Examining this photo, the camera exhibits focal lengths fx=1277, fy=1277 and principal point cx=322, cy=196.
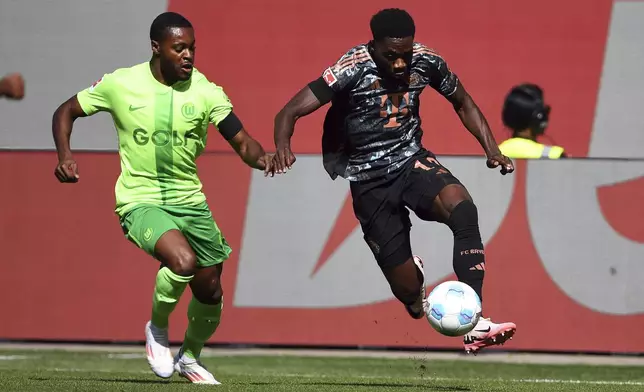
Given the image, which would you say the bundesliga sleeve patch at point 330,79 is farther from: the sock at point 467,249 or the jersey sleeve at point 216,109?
the sock at point 467,249

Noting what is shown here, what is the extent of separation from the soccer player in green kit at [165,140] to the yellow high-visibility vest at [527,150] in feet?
15.6

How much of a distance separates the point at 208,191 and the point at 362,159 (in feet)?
12.7

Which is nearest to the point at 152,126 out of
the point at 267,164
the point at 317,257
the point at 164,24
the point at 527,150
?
the point at 164,24

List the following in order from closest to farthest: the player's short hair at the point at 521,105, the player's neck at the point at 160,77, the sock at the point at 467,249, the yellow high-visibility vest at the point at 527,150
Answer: the sock at the point at 467,249
the player's neck at the point at 160,77
the yellow high-visibility vest at the point at 527,150
the player's short hair at the point at 521,105

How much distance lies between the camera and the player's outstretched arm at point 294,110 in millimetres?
8477

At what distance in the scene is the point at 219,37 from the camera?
51.9ft

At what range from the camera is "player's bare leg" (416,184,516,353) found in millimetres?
8203

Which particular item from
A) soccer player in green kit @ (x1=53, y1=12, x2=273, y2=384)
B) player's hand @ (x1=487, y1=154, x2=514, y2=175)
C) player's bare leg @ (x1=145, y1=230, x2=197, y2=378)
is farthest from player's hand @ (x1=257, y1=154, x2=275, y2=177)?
player's hand @ (x1=487, y1=154, x2=514, y2=175)

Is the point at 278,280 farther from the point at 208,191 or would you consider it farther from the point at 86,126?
the point at 86,126

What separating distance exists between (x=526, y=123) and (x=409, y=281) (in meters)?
5.02

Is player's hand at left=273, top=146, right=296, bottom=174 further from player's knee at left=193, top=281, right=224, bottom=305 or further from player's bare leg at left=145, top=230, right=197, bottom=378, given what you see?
player's knee at left=193, top=281, right=224, bottom=305

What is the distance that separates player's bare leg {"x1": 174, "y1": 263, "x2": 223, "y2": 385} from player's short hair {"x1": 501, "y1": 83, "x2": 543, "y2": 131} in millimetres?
5403

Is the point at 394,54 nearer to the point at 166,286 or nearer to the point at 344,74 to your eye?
the point at 344,74

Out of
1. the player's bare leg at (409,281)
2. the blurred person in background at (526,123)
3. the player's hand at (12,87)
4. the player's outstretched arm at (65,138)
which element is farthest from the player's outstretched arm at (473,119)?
the blurred person in background at (526,123)
